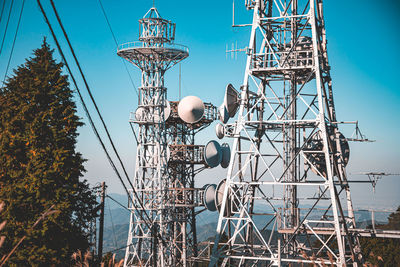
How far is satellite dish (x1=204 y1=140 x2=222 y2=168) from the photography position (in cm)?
3131

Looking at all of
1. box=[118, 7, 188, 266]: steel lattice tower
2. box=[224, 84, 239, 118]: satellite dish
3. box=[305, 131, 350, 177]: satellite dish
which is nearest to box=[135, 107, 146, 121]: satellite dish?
box=[118, 7, 188, 266]: steel lattice tower

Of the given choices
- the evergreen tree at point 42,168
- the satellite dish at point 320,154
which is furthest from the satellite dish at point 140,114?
the satellite dish at point 320,154

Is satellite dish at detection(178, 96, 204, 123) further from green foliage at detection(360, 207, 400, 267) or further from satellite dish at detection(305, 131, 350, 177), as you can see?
green foliage at detection(360, 207, 400, 267)

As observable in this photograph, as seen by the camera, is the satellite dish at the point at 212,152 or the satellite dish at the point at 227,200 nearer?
the satellite dish at the point at 227,200

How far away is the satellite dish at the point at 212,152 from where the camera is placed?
3131 centimetres

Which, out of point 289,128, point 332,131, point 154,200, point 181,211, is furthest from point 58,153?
point 181,211

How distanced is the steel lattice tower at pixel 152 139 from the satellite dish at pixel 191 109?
6.49 feet

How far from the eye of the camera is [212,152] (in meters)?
32.0

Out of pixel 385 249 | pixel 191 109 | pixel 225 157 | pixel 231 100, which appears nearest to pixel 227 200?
pixel 231 100

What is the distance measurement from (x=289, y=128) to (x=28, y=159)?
12344 millimetres

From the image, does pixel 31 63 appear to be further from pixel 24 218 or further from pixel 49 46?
pixel 24 218

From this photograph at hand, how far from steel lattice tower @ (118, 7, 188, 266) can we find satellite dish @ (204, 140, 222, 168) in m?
6.08

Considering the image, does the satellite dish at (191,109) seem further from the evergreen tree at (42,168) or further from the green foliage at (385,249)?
the green foliage at (385,249)

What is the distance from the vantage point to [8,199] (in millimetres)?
19719
